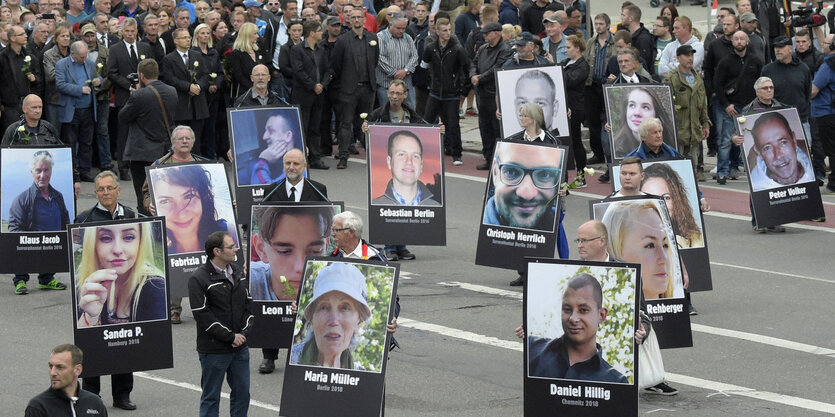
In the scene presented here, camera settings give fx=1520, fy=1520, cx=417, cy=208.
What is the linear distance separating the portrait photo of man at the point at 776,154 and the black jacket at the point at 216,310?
900 centimetres

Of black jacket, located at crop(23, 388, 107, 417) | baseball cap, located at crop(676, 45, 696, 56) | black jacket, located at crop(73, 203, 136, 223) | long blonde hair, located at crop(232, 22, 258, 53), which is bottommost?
black jacket, located at crop(23, 388, 107, 417)

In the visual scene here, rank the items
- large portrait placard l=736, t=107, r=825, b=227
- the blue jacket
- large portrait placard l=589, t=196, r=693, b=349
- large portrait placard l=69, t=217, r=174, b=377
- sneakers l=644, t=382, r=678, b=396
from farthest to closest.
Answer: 1. the blue jacket
2. large portrait placard l=736, t=107, r=825, b=227
3. large portrait placard l=589, t=196, r=693, b=349
4. sneakers l=644, t=382, r=678, b=396
5. large portrait placard l=69, t=217, r=174, b=377

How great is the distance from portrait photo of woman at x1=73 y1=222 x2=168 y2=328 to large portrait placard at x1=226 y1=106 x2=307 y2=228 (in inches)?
210

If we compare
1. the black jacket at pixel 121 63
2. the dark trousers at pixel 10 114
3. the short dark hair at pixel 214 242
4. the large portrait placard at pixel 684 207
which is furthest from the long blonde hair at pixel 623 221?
the dark trousers at pixel 10 114

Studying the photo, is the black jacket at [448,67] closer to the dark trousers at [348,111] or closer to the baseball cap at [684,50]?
the dark trousers at [348,111]

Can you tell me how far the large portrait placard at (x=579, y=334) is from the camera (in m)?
10.9

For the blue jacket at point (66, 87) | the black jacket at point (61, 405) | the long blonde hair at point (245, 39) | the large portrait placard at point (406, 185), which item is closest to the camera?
the black jacket at point (61, 405)

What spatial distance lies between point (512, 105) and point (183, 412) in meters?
8.86

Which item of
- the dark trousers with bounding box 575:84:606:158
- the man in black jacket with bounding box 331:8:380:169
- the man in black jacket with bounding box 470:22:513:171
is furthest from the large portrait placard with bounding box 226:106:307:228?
the dark trousers with bounding box 575:84:606:158

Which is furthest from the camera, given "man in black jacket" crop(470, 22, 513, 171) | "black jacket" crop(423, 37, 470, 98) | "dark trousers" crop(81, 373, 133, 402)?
"black jacket" crop(423, 37, 470, 98)

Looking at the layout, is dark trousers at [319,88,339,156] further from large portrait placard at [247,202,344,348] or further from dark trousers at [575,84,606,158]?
large portrait placard at [247,202,344,348]

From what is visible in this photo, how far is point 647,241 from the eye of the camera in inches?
520

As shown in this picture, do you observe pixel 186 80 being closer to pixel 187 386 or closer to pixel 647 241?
pixel 187 386

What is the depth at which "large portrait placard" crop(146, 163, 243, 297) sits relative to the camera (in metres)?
15.1
